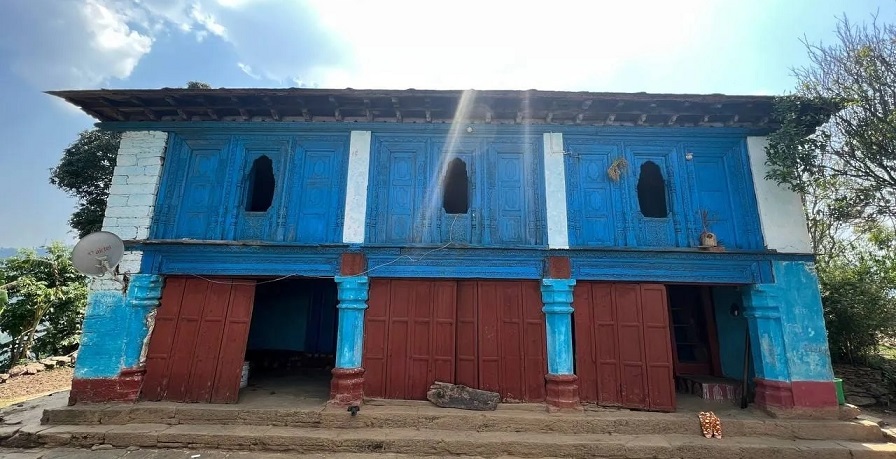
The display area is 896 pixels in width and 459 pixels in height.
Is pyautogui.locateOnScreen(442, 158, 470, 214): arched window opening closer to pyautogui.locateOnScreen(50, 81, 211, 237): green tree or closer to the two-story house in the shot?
the two-story house

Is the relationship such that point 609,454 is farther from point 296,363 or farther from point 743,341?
point 296,363

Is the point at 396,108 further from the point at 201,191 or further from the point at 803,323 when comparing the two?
the point at 803,323

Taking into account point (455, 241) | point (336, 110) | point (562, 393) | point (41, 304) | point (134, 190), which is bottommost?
point (562, 393)

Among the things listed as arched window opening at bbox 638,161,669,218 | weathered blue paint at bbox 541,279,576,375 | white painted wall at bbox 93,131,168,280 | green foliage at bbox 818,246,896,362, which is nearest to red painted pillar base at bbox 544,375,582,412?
weathered blue paint at bbox 541,279,576,375

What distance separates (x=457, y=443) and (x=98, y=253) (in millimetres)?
6838

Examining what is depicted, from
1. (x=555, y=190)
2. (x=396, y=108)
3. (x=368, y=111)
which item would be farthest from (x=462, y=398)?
(x=368, y=111)

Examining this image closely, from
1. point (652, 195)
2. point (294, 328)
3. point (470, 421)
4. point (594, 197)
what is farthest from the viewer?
point (294, 328)

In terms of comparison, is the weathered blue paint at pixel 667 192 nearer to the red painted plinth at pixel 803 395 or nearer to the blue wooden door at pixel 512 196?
the blue wooden door at pixel 512 196

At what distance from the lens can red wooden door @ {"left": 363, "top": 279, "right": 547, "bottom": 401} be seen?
7070 mm

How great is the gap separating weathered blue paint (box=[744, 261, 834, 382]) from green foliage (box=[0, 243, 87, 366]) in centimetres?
1694

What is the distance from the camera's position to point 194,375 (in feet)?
23.0

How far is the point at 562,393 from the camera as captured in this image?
6.77 m

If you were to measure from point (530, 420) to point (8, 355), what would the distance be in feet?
47.9

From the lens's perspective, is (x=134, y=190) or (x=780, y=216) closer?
(x=780, y=216)
